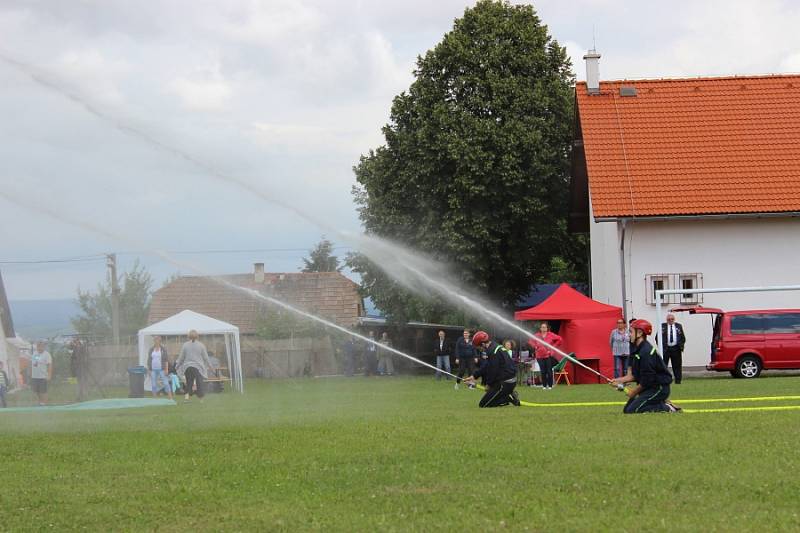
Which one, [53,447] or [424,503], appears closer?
[424,503]

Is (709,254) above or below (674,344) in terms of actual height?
above

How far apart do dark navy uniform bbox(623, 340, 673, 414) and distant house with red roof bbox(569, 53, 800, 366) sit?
71.2 ft

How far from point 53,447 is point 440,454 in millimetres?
6571

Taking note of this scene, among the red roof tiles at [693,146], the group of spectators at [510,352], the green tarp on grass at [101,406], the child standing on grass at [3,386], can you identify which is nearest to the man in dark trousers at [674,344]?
the group of spectators at [510,352]

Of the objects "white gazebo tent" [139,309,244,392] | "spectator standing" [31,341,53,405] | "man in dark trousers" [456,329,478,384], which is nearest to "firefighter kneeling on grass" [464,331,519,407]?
"man in dark trousers" [456,329,478,384]

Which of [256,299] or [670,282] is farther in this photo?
[256,299]

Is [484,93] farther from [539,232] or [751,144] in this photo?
[751,144]

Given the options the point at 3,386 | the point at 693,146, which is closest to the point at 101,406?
the point at 3,386

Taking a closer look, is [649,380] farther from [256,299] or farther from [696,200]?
[256,299]

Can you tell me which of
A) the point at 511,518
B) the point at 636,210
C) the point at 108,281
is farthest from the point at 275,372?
the point at 511,518

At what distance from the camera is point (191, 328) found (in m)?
40.1

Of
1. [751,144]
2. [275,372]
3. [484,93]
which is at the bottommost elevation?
[275,372]

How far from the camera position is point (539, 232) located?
47.9 m

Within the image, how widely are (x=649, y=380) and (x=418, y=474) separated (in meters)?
7.17
